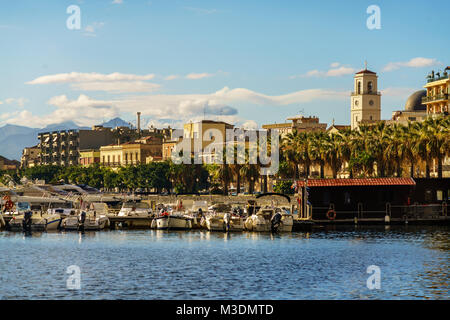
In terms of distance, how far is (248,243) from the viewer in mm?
81938

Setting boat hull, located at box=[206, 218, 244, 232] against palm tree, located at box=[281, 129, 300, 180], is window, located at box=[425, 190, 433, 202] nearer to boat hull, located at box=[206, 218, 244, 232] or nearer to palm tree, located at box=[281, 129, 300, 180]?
boat hull, located at box=[206, 218, 244, 232]

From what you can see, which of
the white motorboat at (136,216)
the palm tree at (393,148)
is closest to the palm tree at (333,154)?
the palm tree at (393,148)

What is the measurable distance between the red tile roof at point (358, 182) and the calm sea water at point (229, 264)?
6.33 meters

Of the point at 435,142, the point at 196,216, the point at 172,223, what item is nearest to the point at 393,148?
the point at 435,142

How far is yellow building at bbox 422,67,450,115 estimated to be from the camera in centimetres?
16912

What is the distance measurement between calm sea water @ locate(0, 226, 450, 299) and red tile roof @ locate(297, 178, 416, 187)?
6328mm

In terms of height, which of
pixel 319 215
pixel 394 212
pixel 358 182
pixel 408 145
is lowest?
pixel 319 215

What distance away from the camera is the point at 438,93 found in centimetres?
17475

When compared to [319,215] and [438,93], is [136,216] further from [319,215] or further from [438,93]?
[438,93]

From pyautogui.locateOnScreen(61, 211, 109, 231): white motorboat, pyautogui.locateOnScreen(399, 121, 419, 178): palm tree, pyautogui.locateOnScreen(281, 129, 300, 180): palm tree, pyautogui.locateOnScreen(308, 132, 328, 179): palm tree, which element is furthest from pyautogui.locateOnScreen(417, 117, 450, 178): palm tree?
pyautogui.locateOnScreen(61, 211, 109, 231): white motorboat

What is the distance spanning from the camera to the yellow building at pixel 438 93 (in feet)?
555

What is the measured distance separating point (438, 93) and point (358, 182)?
8352 centimetres

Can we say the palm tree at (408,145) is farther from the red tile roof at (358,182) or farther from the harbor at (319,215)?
the red tile roof at (358,182)
